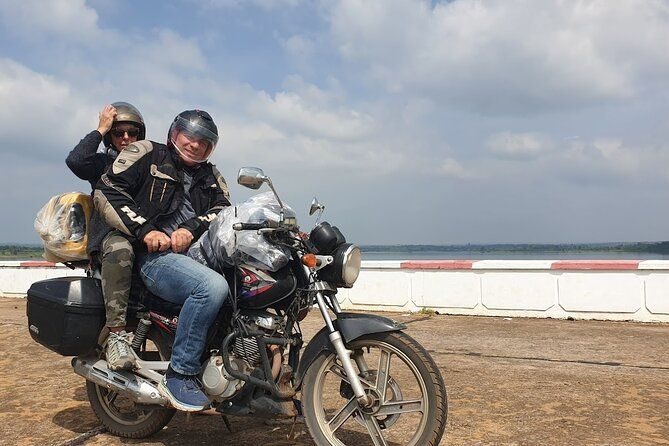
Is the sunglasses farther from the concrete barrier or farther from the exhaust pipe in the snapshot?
the concrete barrier

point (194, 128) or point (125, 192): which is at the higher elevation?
point (194, 128)

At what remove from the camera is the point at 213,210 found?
3.83m

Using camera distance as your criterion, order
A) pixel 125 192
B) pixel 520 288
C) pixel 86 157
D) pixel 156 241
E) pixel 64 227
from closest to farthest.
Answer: pixel 156 241
pixel 125 192
pixel 64 227
pixel 86 157
pixel 520 288

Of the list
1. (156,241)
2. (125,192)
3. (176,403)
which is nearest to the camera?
(176,403)

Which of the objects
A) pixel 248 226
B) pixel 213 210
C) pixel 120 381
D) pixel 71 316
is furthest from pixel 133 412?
pixel 248 226

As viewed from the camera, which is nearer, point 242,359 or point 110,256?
point 242,359

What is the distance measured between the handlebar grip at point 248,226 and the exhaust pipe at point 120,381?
110 cm

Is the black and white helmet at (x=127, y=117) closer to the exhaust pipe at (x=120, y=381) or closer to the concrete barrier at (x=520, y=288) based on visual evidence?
the exhaust pipe at (x=120, y=381)

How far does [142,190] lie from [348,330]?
59.3 inches

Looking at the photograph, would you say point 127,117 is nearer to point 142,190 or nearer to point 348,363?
point 142,190

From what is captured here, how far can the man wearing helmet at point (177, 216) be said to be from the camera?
320cm

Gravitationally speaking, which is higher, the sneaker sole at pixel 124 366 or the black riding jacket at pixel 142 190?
the black riding jacket at pixel 142 190

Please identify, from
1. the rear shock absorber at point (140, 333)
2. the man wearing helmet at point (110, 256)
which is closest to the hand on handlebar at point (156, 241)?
the man wearing helmet at point (110, 256)

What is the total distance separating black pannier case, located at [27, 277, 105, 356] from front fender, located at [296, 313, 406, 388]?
1.33 m
